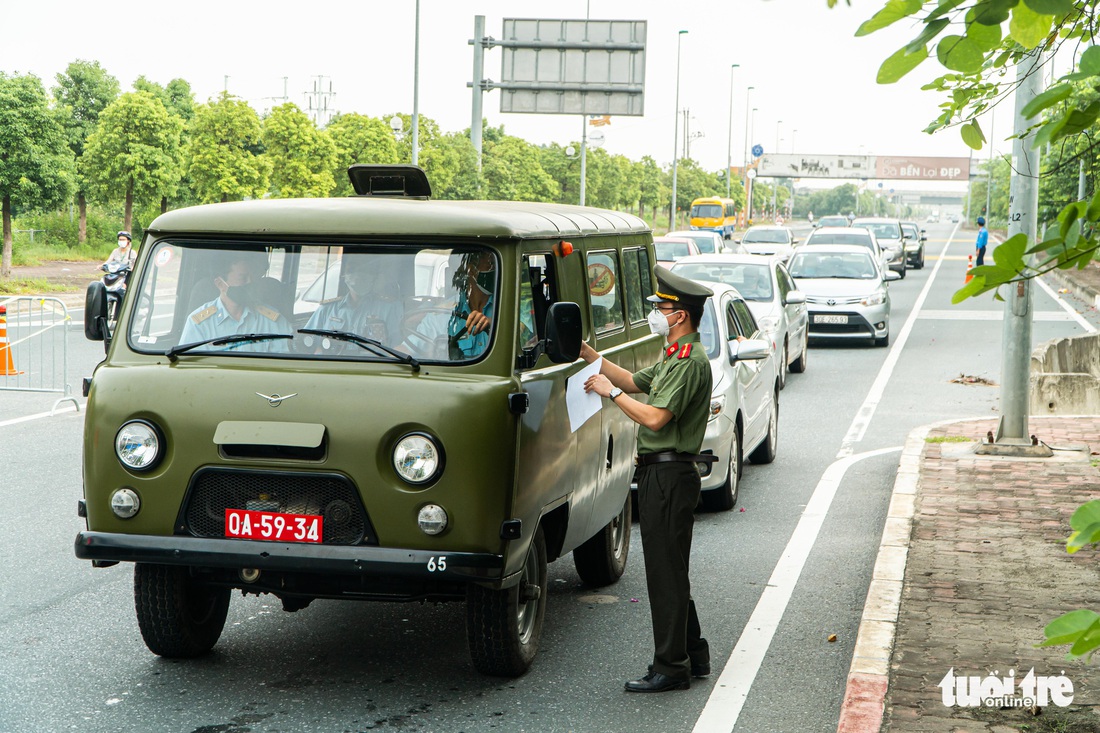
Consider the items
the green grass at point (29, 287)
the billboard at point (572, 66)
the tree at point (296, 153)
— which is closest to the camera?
the green grass at point (29, 287)

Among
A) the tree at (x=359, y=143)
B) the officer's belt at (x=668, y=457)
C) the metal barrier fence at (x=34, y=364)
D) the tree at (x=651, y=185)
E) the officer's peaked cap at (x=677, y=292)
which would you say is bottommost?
the metal barrier fence at (x=34, y=364)

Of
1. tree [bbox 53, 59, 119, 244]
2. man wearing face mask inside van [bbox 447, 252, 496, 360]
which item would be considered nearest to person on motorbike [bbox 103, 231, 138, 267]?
man wearing face mask inside van [bbox 447, 252, 496, 360]

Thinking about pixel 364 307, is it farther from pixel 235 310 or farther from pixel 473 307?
pixel 235 310

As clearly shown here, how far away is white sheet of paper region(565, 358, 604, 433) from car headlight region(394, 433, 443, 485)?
913 mm

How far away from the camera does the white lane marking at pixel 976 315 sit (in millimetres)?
28031

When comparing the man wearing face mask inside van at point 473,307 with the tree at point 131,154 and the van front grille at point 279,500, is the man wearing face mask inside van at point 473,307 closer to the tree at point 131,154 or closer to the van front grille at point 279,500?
the van front grille at point 279,500

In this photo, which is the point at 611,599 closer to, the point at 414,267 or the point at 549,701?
the point at 549,701

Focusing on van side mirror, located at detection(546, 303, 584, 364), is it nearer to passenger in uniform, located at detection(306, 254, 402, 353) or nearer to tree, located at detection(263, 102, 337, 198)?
passenger in uniform, located at detection(306, 254, 402, 353)

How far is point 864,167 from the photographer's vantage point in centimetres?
11050

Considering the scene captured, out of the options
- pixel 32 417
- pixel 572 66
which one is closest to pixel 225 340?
pixel 32 417

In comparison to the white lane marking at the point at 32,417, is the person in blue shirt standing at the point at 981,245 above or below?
above

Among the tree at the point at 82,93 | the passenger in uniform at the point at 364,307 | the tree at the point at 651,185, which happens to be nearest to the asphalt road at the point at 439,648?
the passenger in uniform at the point at 364,307

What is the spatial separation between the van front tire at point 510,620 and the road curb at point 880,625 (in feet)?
4.56

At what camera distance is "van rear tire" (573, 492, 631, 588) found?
731 centimetres
